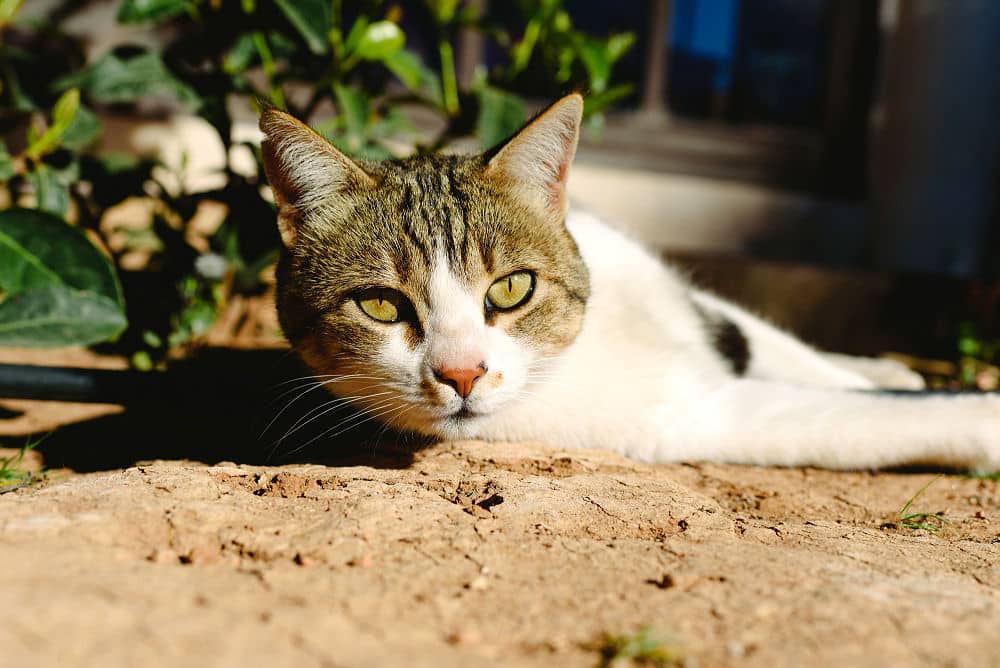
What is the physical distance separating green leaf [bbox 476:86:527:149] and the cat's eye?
0.71m

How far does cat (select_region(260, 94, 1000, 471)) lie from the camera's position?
1526 mm

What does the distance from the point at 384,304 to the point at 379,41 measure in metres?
0.86

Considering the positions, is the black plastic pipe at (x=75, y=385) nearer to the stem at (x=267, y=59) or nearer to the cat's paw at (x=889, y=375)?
the stem at (x=267, y=59)

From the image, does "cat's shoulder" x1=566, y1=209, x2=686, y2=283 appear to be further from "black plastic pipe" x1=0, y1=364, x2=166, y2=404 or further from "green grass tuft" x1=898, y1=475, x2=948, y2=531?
"black plastic pipe" x1=0, y1=364, x2=166, y2=404

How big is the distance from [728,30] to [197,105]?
3.44 meters

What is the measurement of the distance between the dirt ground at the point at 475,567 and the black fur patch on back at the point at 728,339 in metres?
0.50

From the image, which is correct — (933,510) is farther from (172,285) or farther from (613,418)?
(172,285)

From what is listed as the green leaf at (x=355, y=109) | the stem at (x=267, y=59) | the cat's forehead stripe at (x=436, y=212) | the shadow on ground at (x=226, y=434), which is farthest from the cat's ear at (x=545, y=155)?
the stem at (x=267, y=59)

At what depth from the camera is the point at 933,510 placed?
62.4 inches

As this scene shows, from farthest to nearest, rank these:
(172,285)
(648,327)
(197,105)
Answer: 1. (172,285)
2. (197,105)
3. (648,327)

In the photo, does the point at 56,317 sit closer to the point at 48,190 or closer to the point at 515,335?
the point at 48,190

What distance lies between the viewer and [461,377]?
4.64ft

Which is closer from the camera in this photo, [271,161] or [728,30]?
[271,161]

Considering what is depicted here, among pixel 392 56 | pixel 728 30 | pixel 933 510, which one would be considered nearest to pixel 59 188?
pixel 392 56
